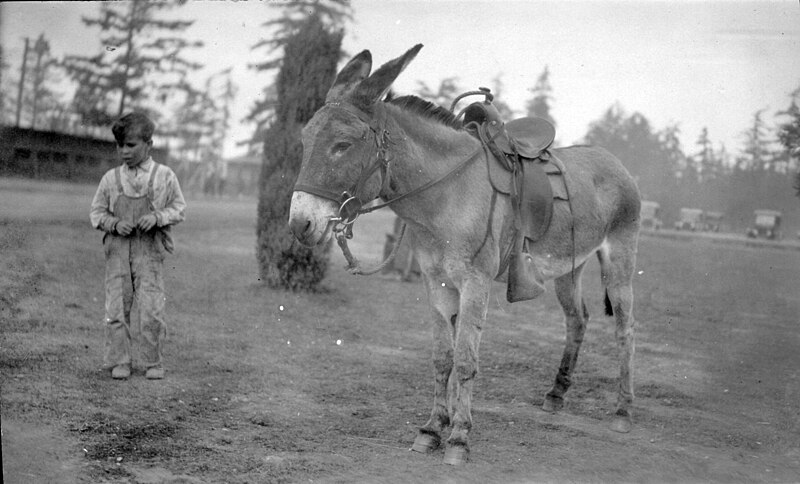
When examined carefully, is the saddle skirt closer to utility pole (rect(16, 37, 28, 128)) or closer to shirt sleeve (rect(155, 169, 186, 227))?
shirt sleeve (rect(155, 169, 186, 227))

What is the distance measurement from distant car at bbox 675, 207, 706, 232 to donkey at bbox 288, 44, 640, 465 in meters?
1.06

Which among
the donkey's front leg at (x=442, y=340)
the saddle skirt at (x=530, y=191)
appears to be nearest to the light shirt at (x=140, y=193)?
the donkey's front leg at (x=442, y=340)

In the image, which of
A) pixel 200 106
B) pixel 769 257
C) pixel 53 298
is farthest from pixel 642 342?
pixel 53 298

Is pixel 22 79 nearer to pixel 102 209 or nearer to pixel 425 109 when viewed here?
pixel 102 209

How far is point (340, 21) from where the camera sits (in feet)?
15.1

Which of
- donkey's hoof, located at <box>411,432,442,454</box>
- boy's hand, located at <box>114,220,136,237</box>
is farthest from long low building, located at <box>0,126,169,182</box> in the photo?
donkey's hoof, located at <box>411,432,442,454</box>

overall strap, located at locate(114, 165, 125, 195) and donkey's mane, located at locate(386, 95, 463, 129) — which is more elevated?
donkey's mane, located at locate(386, 95, 463, 129)

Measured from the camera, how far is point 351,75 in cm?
308

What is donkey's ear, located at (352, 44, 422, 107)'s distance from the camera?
3.01 metres

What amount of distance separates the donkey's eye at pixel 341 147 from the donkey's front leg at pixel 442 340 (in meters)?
0.99

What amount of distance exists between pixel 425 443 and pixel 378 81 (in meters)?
2.08

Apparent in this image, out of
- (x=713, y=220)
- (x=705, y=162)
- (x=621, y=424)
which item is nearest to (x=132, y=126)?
(x=621, y=424)

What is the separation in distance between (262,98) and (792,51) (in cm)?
421

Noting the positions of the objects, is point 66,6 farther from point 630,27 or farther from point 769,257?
point 769,257
